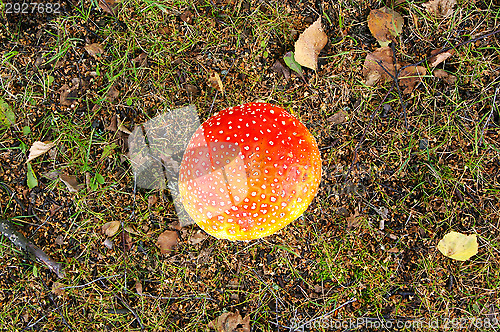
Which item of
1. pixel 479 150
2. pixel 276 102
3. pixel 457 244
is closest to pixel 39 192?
pixel 276 102

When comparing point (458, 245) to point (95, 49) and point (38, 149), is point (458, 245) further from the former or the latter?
point (38, 149)

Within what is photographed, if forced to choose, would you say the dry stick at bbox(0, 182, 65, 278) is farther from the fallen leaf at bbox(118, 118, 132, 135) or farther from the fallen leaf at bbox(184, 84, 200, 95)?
the fallen leaf at bbox(184, 84, 200, 95)

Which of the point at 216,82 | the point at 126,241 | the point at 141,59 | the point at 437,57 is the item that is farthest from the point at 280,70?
the point at 126,241

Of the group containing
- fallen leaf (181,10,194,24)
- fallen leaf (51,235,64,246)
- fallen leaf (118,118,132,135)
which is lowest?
fallen leaf (51,235,64,246)

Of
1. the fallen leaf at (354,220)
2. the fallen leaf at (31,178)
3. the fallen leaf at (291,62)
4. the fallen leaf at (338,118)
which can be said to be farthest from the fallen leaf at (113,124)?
the fallen leaf at (354,220)

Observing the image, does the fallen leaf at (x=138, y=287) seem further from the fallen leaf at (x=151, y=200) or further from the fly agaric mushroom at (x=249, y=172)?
the fly agaric mushroom at (x=249, y=172)

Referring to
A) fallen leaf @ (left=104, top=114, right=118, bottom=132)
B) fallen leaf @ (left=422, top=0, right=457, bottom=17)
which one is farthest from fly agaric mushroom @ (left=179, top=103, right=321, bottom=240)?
fallen leaf @ (left=422, top=0, right=457, bottom=17)
